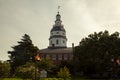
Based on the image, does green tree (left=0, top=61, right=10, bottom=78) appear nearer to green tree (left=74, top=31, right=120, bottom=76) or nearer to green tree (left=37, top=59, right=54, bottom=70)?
green tree (left=37, top=59, right=54, bottom=70)

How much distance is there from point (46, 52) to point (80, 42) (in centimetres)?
2667

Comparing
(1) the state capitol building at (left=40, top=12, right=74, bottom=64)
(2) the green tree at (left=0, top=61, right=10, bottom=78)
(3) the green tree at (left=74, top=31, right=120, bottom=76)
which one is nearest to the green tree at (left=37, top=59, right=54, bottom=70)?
(3) the green tree at (left=74, top=31, right=120, bottom=76)

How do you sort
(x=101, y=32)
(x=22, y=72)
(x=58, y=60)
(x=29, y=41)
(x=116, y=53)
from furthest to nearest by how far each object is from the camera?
(x=58, y=60) → (x=29, y=41) → (x=101, y=32) → (x=116, y=53) → (x=22, y=72)

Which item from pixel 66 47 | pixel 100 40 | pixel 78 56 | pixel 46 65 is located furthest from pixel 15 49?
pixel 66 47

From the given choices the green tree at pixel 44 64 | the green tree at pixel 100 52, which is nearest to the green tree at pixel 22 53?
the green tree at pixel 44 64

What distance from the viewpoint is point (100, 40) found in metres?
72.4

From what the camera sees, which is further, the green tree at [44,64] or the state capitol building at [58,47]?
the state capitol building at [58,47]

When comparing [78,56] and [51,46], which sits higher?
[51,46]

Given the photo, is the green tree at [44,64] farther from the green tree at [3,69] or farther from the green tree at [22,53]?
the green tree at [3,69]

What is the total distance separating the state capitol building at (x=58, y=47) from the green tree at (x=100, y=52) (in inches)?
1010

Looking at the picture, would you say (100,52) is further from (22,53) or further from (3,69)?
(3,69)

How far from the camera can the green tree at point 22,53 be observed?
75.2 meters

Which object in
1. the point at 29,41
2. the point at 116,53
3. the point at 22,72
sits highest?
the point at 29,41

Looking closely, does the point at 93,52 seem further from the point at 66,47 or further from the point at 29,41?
the point at 66,47
